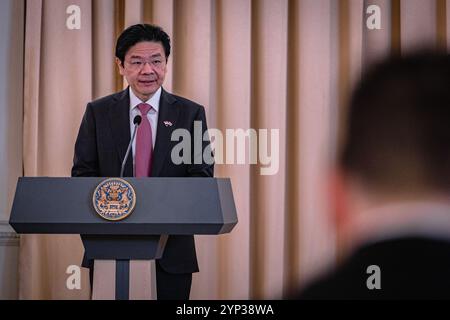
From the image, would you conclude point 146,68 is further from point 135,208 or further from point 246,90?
point 135,208

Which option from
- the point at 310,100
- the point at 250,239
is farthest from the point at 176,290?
the point at 310,100

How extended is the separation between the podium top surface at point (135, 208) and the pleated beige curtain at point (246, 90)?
5.35ft

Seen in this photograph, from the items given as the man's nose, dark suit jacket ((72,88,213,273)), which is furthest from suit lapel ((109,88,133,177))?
the man's nose

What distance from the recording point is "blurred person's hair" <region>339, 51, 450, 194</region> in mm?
642

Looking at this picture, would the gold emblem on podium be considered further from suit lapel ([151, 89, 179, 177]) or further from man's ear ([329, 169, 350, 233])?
man's ear ([329, 169, 350, 233])

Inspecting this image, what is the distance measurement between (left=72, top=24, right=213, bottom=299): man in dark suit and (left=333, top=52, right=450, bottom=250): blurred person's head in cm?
146

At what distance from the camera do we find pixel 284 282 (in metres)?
3.24

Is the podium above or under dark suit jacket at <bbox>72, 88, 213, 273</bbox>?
under

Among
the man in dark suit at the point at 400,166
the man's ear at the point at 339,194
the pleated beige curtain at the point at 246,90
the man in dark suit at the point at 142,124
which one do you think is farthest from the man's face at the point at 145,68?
the man's ear at the point at 339,194

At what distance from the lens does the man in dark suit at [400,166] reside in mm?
573

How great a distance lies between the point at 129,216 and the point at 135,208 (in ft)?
0.08

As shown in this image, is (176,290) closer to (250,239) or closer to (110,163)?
(110,163)

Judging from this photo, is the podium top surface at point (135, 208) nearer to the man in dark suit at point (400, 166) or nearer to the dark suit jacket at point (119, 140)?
the dark suit jacket at point (119, 140)

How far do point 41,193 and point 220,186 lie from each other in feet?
1.35
